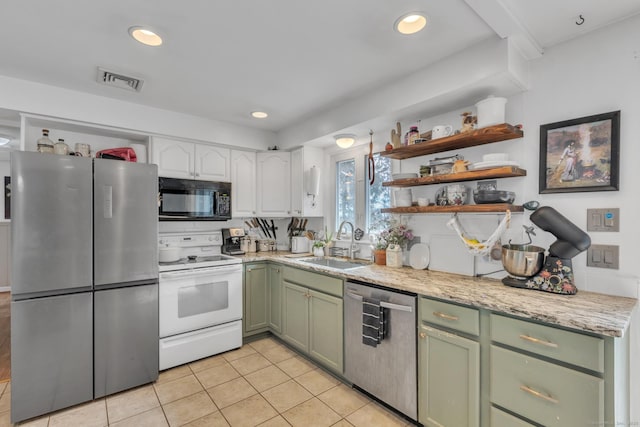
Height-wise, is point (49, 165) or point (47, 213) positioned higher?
point (49, 165)

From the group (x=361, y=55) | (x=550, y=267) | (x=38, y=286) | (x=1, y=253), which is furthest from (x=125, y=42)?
(x=1, y=253)

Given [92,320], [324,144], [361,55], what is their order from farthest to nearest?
[324,144] < [92,320] < [361,55]

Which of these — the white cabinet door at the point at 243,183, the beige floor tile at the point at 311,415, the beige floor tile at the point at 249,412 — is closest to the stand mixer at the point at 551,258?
the beige floor tile at the point at 311,415

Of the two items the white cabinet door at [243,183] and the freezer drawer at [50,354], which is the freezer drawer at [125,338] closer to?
the freezer drawer at [50,354]

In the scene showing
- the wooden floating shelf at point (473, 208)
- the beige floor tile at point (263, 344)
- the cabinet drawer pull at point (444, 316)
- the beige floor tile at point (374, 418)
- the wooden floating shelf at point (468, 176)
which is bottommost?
the beige floor tile at point (263, 344)

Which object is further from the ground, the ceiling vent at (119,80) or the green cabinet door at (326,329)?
the ceiling vent at (119,80)

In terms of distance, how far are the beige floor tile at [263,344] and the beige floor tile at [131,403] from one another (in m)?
0.96

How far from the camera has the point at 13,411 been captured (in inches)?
75.8

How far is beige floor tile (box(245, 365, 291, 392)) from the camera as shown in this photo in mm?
2348

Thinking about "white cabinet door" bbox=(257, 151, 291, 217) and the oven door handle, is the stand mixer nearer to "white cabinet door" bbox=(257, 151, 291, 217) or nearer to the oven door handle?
the oven door handle

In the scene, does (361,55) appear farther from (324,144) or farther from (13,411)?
(13,411)

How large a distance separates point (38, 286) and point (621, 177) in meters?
3.55

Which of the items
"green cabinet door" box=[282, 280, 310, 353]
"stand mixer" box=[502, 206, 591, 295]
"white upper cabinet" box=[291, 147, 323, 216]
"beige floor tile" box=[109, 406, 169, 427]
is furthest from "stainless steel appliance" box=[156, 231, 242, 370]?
"stand mixer" box=[502, 206, 591, 295]

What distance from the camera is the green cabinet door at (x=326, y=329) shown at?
7.81ft
